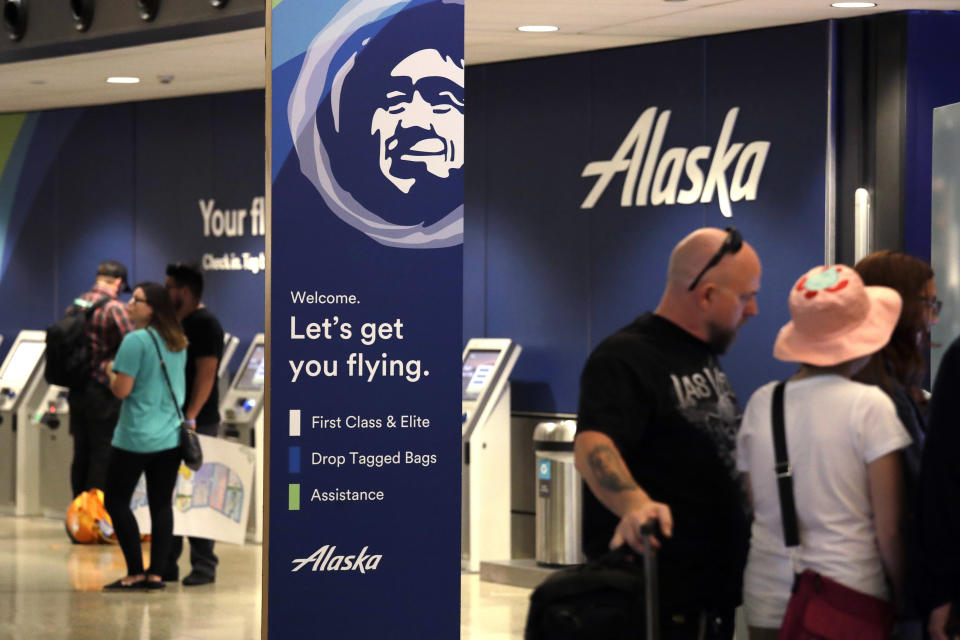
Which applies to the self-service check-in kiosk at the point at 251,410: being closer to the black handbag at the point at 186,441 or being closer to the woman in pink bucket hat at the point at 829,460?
the black handbag at the point at 186,441

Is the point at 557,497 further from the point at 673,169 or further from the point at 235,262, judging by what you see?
the point at 235,262

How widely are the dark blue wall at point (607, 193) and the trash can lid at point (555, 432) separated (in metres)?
0.35

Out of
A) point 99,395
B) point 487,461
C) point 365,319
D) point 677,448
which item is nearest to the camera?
point 677,448

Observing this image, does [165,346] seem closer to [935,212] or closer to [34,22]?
[34,22]

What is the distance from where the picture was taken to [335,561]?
15.9 feet

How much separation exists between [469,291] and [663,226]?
5.01 feet

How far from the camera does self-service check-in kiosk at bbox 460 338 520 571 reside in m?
8.80

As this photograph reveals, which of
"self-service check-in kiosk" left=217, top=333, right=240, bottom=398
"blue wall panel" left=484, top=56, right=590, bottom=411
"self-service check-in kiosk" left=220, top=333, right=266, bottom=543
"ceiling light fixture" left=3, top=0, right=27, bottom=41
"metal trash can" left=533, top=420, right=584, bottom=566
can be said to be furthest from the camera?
"self-service check-in kiosk" left=217, top=333, right=240, bottom=398

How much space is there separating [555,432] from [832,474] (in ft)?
17.7

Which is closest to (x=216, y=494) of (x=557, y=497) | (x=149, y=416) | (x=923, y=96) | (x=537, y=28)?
(x=149, y=416)

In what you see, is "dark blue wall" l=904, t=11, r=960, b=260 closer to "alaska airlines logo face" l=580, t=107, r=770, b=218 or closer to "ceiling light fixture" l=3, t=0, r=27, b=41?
"alaska airlines logo face" l=580, t=107, r=770, b=218

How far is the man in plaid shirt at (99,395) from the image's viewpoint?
9719mm

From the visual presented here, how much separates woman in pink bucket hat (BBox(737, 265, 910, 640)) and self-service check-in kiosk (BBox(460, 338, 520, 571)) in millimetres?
5544

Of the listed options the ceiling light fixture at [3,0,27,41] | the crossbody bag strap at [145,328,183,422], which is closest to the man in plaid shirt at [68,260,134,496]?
the ceiling light fixture at [3,0,27,41]
